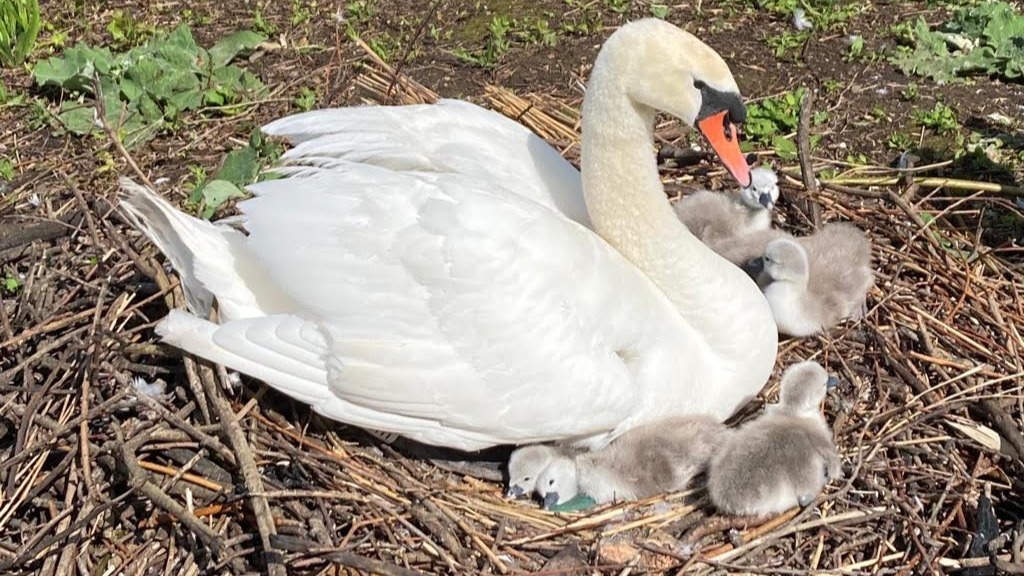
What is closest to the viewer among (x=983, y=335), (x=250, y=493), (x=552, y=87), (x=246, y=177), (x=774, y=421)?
(x=250, y=493)

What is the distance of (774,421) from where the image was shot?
3.91 meters

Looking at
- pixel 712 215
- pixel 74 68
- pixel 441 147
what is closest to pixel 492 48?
pixel 74 68

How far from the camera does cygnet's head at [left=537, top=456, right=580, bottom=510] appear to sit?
3.85m

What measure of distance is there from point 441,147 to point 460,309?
3.03 feet

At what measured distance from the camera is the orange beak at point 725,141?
371cm

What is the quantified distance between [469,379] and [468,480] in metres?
0.63

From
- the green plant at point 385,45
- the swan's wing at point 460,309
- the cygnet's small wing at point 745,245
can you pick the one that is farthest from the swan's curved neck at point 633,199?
the green plant at point 385,45

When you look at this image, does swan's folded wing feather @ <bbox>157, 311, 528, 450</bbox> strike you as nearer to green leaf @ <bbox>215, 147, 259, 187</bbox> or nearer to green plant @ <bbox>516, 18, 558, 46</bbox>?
green leaf @ <bbox>215, 147, 259, 187</bbox>

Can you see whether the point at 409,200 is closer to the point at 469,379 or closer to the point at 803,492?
the point at 469,379

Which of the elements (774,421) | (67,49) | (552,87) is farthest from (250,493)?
(67,49)

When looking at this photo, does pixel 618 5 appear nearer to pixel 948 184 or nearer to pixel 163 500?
pixel 948 184

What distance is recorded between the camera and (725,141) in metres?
3.79

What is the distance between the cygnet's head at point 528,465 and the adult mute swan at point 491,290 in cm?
11

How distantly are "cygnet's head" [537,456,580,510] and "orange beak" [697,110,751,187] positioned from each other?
47.0 inches
